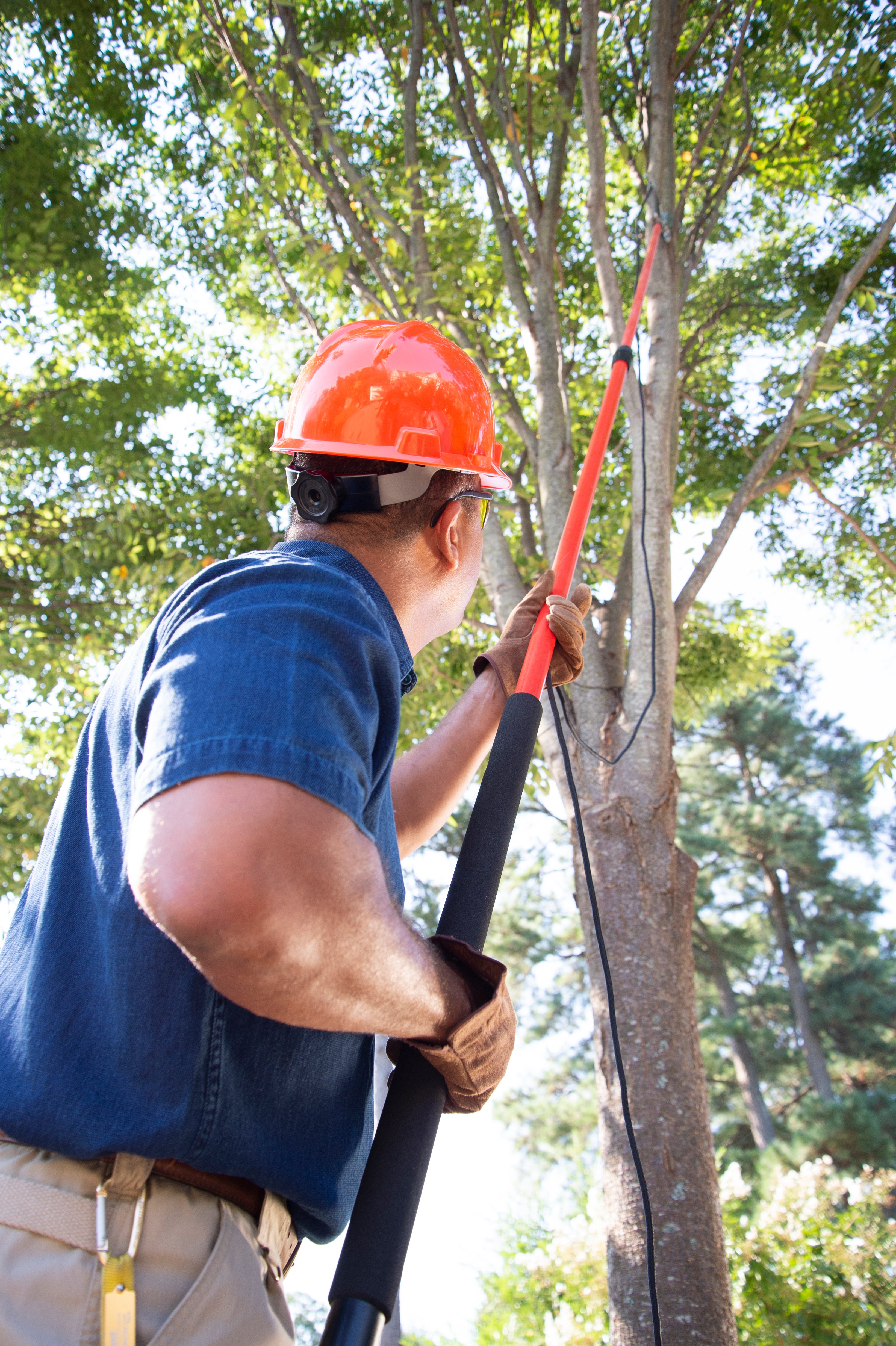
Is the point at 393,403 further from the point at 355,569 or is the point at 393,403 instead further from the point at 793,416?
the point at 793,416

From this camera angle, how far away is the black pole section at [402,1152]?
0.99 m

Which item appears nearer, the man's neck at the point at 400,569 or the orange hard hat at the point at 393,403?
the man's neck at the point at 400,569

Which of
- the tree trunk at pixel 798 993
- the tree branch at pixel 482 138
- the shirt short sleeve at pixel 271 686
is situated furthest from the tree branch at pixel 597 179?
the tree trunk at pixel 798 993

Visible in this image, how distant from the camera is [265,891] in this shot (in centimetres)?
82

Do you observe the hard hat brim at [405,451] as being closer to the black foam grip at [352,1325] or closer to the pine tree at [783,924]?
the black foam grip at [352,1325]

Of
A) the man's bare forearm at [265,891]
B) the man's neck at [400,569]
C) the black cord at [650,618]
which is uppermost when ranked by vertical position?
the black cord at [650,618]

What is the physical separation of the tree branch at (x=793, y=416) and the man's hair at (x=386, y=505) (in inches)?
102

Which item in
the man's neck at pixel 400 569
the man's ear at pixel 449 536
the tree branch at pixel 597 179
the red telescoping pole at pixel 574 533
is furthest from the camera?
the tree branch at pixel 597 179

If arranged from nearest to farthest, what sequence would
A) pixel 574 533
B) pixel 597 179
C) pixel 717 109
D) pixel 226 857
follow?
1. pixel 226 857
2. pixel 574 533
3. pixel 597 179
4. pixel 717 109

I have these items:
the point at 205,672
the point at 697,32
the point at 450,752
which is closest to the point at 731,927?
the point at 697,32

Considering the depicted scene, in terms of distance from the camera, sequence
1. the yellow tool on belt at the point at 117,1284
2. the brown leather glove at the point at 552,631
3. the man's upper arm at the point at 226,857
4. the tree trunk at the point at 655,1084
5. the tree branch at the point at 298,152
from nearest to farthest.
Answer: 1. the man's upper arm at the point at 226,857
2. the yellow tool on belt at the point at 117,1284
3. the brown leather glove at the point at 552,631
4. the tree trunk at the point at 655,1084
5. the tree branch at the point at 298,152

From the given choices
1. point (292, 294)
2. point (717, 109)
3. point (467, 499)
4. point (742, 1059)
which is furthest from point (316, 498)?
point (742, 1059)

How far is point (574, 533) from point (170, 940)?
159cm

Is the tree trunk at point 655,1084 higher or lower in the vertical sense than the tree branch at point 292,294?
lower
